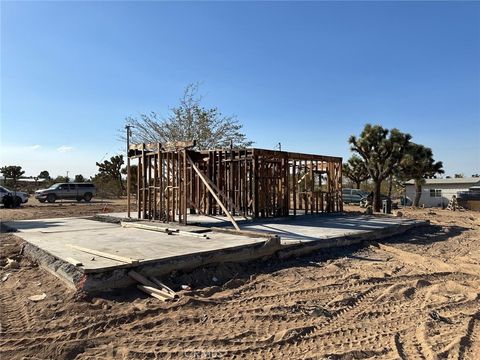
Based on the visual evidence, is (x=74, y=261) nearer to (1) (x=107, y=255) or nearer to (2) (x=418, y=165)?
(1) (x=107, y=255)

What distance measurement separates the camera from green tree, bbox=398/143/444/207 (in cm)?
2762

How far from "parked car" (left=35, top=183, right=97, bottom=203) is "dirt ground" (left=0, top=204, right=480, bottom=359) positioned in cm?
2701

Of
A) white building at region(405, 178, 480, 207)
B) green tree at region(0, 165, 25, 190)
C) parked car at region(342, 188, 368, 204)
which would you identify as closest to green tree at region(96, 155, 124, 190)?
green tree at region(0, 165, 25, 190)

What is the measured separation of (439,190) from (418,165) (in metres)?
12.1

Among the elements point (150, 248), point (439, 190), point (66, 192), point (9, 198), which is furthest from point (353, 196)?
point (150, 248)

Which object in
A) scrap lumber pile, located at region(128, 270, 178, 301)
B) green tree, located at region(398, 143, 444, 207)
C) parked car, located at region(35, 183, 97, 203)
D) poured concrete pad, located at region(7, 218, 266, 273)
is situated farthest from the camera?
parked car, located at region(35, 183, 97, 203)

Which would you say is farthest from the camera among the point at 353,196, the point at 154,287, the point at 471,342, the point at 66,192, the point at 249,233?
the point at 353,196

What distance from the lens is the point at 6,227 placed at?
38.3ft

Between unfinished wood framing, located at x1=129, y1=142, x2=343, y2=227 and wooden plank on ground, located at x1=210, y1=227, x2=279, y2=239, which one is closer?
wooden plank on ground, located at x1=210, y1=227, x2=279, y2=239

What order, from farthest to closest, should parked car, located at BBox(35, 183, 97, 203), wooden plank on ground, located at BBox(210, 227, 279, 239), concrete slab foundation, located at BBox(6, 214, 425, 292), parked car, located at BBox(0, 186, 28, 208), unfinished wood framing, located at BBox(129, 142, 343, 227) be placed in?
1. parked car, located at BBox(35, 183, 97, 203)
2. parked car, located at BBox(0, 186, 28, 208)
3. unfinished wood framing, located at BBox(129, 142, 343, 227)
4. wooden plank on ground, located at BBox(210, 227, 279, 239)
5. concrete slab foundation, located at BBox(6, 214, 425, 292)

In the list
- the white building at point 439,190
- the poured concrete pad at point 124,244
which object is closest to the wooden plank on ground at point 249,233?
the poured concrete pad at point 124,244

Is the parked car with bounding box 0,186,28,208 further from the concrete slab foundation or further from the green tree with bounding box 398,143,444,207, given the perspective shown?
the green tree with bounding box 398,143,444,207

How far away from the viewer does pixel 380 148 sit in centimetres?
2558

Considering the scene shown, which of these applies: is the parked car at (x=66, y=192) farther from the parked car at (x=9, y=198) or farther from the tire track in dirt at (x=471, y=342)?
the tire track in dirt at (x=471, y=342)
